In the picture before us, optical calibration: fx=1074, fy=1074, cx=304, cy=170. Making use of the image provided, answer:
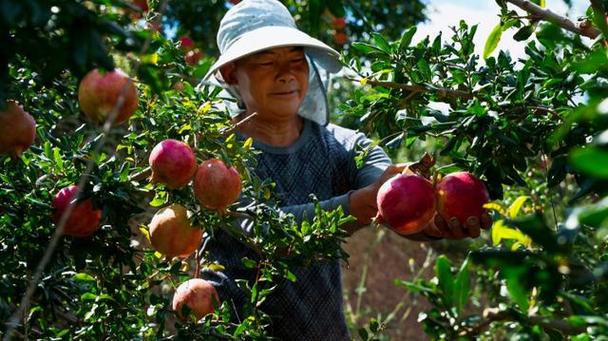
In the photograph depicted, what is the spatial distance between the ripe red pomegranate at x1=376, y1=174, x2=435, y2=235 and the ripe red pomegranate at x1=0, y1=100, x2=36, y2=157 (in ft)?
2.24

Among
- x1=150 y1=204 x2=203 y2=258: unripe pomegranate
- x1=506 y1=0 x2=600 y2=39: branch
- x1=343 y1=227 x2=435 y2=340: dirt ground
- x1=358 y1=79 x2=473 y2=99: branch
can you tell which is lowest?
x1=343 y1=227 x2=435 y2=340: dirt ground

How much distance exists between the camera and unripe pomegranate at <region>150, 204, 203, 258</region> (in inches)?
89.0

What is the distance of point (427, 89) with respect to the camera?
2275mm

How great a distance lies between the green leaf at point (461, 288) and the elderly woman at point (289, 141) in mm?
1416

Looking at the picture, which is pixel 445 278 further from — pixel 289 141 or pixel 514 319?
pixel 289 141

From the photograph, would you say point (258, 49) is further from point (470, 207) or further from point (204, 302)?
point (470, 207)

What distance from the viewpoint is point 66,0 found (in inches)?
50.2

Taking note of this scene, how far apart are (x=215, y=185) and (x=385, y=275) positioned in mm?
5530

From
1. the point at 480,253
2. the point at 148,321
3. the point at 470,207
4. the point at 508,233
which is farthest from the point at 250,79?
the point at 480,253

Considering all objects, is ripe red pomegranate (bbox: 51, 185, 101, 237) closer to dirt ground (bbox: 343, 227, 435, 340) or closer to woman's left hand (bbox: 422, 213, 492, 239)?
woman's left hand (bbox: 422, 213, 492, 239)

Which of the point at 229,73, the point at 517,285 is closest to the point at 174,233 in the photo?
the point at 229,73

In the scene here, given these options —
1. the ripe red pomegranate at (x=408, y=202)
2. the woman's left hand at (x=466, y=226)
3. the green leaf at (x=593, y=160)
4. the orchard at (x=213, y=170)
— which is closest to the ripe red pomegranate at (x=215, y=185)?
the orchard at (x=213, y=170)

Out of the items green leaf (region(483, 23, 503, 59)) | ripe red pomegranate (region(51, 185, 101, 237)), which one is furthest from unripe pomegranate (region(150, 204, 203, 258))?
green leaf (region(483, 23, 503, 59))

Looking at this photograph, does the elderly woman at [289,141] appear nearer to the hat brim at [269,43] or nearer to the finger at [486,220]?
the hat brim at [269,43]
